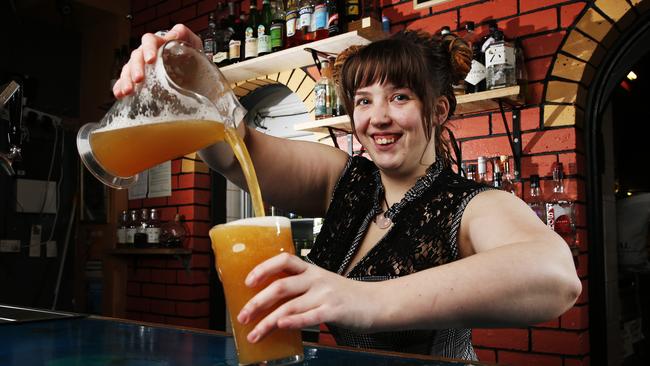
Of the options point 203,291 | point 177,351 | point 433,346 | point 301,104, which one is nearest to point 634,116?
point 301,104

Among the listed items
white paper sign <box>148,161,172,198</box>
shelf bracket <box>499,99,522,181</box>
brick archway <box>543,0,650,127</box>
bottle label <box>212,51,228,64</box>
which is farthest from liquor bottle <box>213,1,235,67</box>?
brick archway <box>543,0,650,127</box>

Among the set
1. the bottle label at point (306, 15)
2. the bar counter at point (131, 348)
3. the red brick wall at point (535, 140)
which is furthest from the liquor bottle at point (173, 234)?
the bar counter at point (131, 348)

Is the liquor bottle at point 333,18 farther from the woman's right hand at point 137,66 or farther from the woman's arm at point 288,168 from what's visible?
the woman's right hand at point 137,66

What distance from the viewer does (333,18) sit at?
250 cm

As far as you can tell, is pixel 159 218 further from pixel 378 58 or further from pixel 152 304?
pixel 378 58

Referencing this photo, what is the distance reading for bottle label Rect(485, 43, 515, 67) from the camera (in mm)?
2084

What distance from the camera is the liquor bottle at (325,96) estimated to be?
2.52 m

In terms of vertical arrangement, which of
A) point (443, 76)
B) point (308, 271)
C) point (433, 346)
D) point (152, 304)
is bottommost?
point (152, 304)

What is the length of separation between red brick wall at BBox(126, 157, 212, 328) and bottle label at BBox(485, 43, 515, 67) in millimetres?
1945

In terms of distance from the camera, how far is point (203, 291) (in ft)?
11.3

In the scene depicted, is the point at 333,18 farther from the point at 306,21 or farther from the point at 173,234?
the point at 173,234

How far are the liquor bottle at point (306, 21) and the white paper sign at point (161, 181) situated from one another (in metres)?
1.36

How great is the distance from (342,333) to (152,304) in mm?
2773

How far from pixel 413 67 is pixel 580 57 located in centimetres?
123
